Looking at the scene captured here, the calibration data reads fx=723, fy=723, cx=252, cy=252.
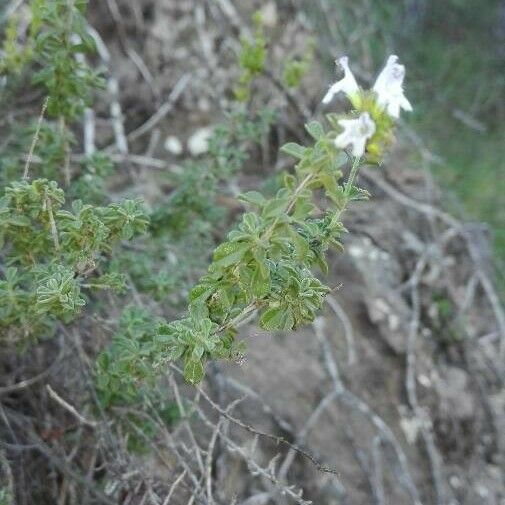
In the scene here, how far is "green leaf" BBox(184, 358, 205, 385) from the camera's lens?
4.25 feet

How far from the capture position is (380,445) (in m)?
2.53

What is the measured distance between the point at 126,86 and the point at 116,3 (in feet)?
1.18

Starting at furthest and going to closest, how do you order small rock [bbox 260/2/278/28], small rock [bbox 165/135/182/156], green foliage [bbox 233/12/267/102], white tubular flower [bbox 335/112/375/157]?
small rock [bbox 260/2/278/28]
small rock [bbox 165/135/182/156]
green foliage [bbox 233/12/267/102]
white tubular flower [bbox 335/112/375/157]

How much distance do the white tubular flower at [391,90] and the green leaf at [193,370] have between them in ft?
1.79

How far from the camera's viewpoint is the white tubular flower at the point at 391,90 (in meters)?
1.14

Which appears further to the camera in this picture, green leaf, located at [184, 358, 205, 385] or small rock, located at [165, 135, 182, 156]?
small rock, located at [165, 135, 182, 156]

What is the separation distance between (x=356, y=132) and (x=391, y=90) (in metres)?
0.14

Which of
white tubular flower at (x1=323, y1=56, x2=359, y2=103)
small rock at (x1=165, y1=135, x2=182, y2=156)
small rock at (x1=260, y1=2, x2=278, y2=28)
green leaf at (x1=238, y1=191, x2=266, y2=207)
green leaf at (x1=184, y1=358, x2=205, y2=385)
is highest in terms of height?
small rock at (x1=260, y1=2, x2=278, y2=28)

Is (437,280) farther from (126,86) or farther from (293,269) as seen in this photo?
(293,269)

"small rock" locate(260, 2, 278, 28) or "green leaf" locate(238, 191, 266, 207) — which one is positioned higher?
"small rock" locate(260, 2, 278, 28)

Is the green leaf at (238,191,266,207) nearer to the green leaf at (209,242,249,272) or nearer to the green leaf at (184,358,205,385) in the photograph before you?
the green leaf at (209,242,249,272)

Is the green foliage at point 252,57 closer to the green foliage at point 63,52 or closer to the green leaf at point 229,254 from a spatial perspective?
the green foliage at point 63,52

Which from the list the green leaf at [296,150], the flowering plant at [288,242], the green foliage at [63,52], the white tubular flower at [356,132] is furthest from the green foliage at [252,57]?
the white tubular flower at [356,132]

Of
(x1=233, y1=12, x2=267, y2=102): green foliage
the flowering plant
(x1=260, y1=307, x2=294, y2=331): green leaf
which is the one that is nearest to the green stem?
the flowering plant
